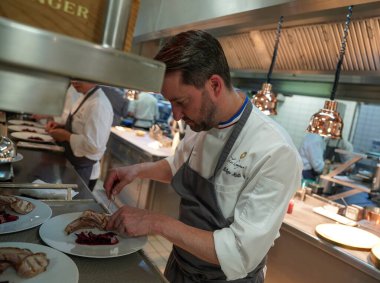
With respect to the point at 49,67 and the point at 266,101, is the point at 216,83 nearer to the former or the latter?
the point at 49,67

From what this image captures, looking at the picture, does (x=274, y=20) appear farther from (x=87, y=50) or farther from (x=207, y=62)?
(x=87, y=50)

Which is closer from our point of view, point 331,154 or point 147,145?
point 147,145

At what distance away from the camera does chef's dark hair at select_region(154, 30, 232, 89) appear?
130cm

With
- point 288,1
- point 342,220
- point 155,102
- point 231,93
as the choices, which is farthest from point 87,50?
point 155,102

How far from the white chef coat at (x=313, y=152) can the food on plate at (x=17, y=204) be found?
4859 millimetres

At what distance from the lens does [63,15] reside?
436mm

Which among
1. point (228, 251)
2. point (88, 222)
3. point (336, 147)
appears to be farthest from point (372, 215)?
point (336, 147)

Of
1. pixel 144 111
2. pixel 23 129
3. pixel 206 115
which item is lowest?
pixel 23 129

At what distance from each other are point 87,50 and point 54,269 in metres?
0.88

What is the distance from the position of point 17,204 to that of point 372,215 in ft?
9.28

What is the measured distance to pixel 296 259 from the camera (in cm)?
257

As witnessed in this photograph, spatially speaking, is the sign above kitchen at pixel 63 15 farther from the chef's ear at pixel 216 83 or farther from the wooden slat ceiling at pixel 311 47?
the wooden slat ceiling at pixel 311 47

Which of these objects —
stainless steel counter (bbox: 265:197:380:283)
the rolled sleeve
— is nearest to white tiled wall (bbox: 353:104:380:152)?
stainless steel counter (bbox: 265:197:380:283)

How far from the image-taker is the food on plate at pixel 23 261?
3.24ft
